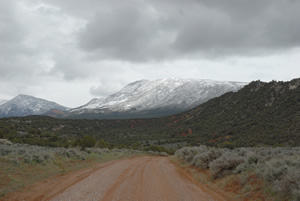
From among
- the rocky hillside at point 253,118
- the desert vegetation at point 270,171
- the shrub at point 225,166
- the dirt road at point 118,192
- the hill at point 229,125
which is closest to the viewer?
the desert vegetation at point 270,171

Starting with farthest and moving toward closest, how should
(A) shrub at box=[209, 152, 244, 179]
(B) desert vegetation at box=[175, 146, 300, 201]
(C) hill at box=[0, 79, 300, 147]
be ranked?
1. (C) hill at box=[0, 79, 300, 147]
2. (A) shrub at box=[209, 152, 244, 179]
3. (B) desert vegetation at box=[175, 146, 300, 201]

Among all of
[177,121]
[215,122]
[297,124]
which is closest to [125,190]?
[297,124]

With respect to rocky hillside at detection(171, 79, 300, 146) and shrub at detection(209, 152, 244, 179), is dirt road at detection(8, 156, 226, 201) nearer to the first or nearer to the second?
shrub at detection(209, 152, 244, 179)

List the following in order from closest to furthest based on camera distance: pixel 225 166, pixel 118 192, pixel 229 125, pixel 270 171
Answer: pixel 270 171, pixel 118 192, pixel 225 166, pixel 229 125

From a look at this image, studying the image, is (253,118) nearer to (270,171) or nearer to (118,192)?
(270,171)

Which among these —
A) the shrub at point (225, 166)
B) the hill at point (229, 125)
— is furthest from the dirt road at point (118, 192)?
the hill at point (229, 125)

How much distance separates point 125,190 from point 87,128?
75.8 meters

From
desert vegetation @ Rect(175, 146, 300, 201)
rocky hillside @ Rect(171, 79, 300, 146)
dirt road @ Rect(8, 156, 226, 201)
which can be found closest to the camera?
desert vegetation @ Rect(175, 146, 300, 201)

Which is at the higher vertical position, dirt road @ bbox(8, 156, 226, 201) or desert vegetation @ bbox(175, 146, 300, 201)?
desert vegetation @ bbox(175, 146, 300, 201)

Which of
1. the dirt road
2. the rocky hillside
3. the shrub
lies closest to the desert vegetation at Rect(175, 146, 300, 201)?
the shrub

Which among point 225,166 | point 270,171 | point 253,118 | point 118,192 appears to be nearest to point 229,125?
point 253,118

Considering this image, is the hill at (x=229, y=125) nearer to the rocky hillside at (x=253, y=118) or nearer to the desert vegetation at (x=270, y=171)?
the rocky hillside at (x=253, y=118)

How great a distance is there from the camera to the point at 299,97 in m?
54.6

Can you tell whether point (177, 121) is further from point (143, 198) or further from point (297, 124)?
point (143, 198)
